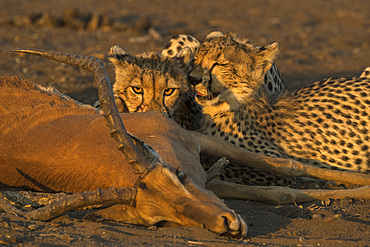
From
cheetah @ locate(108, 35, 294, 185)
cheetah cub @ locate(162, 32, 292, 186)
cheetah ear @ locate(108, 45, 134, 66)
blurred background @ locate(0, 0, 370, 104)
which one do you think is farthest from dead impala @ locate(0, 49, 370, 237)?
blurred background @ locate(0, 0, 370, 104)

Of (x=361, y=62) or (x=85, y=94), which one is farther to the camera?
(x=361, y=62)

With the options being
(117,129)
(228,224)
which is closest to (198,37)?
(117,129)

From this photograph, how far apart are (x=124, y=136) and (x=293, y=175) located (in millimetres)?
1496

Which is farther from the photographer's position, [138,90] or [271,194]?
[138,90]

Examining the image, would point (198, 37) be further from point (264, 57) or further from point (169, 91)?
point (169, 91)

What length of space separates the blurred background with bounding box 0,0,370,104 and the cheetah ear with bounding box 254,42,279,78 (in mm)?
2236

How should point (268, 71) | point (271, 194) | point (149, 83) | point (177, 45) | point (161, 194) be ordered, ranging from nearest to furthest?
point (161, 194) < point (271, 194) < point (149, 83) < point (268, 71) < point (177, 45)

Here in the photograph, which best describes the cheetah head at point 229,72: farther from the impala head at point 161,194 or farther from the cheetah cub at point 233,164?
the impala head at point 161,194

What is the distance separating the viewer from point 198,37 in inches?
371

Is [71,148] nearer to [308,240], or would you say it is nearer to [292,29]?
[308,240]

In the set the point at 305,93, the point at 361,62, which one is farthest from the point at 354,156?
the point at 361,62

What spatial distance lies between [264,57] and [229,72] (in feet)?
A: 1.15

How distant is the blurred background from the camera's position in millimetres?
7715

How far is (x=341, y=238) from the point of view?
2826 millimetres
